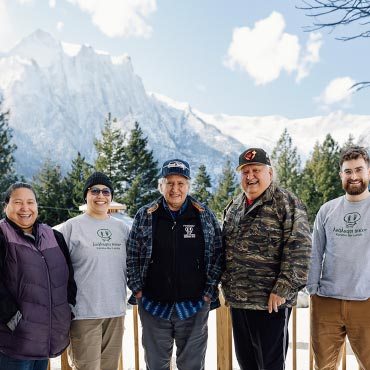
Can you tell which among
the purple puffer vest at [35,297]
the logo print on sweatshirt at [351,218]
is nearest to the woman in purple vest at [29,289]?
the purple puffer vest at [35,297]

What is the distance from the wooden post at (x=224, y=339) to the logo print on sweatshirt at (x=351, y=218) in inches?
41.7

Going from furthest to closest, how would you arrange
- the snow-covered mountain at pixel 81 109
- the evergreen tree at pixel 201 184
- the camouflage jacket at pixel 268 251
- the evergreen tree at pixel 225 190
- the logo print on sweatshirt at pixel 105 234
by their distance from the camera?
the snow-covered mountain at pixel 81 109
the evergreen tree at pixel 225 190
the evergreen tree at pixel 201 184
the logo print on sweatshirt at pixel 105 234
the camouflage jacket at pixel 268 251

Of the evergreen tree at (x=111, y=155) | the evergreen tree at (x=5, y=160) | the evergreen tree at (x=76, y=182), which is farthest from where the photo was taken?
the evergreen tree at (x=111, y=155)

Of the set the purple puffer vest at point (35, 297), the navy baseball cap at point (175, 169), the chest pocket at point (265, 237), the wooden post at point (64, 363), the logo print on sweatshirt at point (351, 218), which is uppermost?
the navy baseball cap at point (175, 169)

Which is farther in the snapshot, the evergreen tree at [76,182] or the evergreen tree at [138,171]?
the evergreen tree at [138,171]

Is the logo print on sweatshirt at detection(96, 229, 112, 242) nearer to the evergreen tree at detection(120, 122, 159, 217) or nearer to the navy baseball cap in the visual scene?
the navy baseball cap

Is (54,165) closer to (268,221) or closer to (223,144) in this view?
(268,221)

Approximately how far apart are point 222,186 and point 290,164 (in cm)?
752

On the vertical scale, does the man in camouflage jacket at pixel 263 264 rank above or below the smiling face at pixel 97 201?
below

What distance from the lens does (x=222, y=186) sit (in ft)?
130

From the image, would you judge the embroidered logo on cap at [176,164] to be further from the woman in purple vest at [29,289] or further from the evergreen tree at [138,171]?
the evergreen tree at [138,171]

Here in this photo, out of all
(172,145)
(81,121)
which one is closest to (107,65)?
(81,121)

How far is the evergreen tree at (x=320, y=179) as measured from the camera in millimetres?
30969

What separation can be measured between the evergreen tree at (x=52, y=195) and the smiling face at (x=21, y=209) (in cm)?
2621
